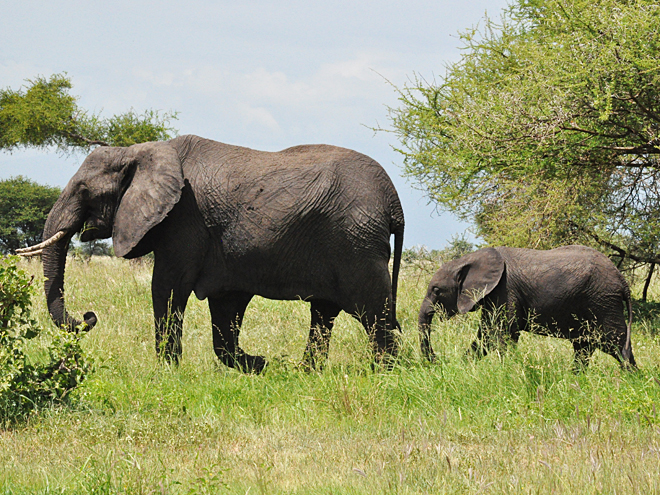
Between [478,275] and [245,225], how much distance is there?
2673 millimetres

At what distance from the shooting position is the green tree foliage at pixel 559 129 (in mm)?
10445

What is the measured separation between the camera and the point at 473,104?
478 inches

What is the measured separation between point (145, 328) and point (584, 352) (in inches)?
209

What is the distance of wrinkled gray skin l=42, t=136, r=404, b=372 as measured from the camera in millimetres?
7086

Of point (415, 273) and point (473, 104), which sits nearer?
point (473, 104)

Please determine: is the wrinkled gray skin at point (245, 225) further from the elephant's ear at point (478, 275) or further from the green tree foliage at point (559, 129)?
the green tree foliage at point (559, 129)

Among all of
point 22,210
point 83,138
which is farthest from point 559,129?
point 22,210

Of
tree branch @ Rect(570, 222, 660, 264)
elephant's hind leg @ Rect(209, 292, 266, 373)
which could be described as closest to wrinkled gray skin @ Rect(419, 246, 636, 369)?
elephant's hind leg @ Rect(209, 292, 266, 373)

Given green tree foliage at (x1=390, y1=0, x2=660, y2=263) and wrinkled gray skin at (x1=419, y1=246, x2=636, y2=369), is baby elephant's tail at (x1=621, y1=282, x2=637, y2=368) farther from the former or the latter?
green tree foliage at (x1=390, y1=0, x2=660, y2=263)

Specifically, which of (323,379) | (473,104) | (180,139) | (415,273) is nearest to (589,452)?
(323,379)

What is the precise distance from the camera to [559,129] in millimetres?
10750

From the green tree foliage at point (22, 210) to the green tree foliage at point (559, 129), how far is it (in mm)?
21607

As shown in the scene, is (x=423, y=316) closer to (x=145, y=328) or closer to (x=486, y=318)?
(x=486, y=318)

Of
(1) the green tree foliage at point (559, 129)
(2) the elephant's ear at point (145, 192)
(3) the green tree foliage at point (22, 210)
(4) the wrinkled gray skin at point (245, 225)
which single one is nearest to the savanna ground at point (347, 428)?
(4) the wrinkled gray skin at point (245, 225)
